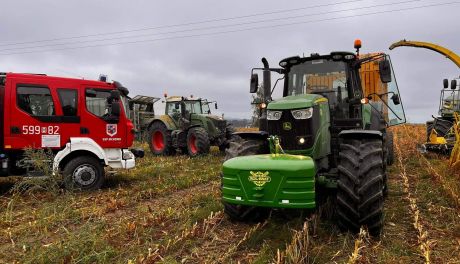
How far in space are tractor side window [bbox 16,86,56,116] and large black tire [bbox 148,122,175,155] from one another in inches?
293

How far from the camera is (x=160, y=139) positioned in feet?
54.2

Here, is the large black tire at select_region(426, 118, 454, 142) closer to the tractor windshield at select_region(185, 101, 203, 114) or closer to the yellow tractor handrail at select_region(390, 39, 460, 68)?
the yellow tractor handrail at select_region(390, 39, 460, 68)

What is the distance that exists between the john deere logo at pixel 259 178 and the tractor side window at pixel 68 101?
17.8 feet

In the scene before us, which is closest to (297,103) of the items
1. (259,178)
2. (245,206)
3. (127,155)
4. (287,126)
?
(287,126)

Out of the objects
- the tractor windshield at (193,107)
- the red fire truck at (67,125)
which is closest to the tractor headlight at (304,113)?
the red fire truck at (67,125)

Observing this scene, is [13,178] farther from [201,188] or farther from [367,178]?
[367,178]

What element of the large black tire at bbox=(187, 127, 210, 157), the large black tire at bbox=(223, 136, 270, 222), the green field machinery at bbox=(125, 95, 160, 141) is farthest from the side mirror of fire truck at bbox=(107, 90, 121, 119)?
the green field machinery at bbox=(125, 95, 160, 141)

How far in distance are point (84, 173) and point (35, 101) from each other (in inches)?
69.8

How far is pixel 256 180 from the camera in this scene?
458cm

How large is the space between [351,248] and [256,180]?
1.28 metres

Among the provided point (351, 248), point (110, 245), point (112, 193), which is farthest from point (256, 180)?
point (112, 193)

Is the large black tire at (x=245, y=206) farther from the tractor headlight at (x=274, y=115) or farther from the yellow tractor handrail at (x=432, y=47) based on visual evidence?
the yellow tractor handrail at (x=432, y=47)

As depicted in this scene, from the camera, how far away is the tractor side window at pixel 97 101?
8.82 m

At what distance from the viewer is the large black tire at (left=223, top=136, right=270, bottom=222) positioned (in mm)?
5530
